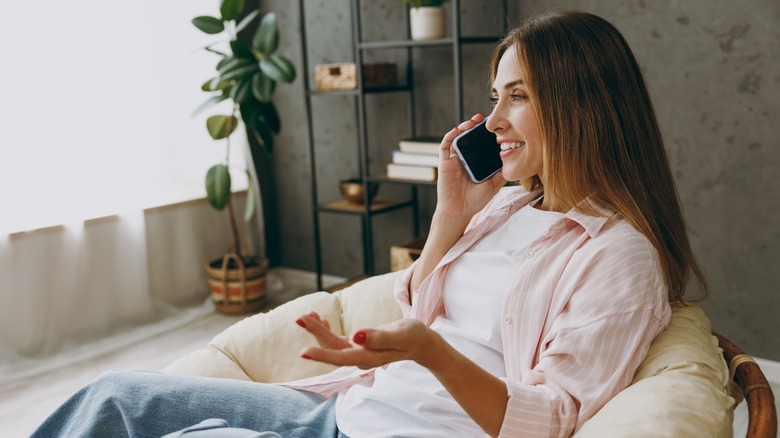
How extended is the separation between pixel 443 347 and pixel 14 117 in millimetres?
2453

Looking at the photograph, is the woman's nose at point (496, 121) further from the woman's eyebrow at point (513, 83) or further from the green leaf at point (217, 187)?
the green leaf at point (217, 187)

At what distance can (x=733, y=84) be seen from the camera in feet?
8.07

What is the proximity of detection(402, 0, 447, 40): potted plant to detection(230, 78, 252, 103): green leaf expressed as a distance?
0.77 meters

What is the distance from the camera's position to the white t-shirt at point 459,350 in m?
1.20

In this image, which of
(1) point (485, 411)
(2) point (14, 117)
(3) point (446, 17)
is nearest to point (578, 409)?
(1) point (485, 411)

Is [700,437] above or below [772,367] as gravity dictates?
above

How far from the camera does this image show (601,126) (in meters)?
1.22

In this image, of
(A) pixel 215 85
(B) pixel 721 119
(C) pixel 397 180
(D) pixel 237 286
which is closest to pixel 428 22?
(C) pixel 397 180

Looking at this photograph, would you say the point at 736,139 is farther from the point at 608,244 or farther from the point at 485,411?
the point at 485,411

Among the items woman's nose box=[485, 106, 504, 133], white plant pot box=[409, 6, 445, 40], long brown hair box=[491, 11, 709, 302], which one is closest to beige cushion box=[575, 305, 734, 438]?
long brown hair box=[491, 11, 709, 302]

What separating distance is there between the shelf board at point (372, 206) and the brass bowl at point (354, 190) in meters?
0.03

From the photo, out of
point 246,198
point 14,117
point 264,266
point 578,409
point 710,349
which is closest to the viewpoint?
point 578,409

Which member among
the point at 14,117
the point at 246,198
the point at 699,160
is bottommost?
the point at 246,198

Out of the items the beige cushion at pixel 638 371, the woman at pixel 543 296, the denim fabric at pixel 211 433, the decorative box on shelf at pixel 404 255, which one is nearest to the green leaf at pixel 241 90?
the decorative box on shelf at pixel 404 255
